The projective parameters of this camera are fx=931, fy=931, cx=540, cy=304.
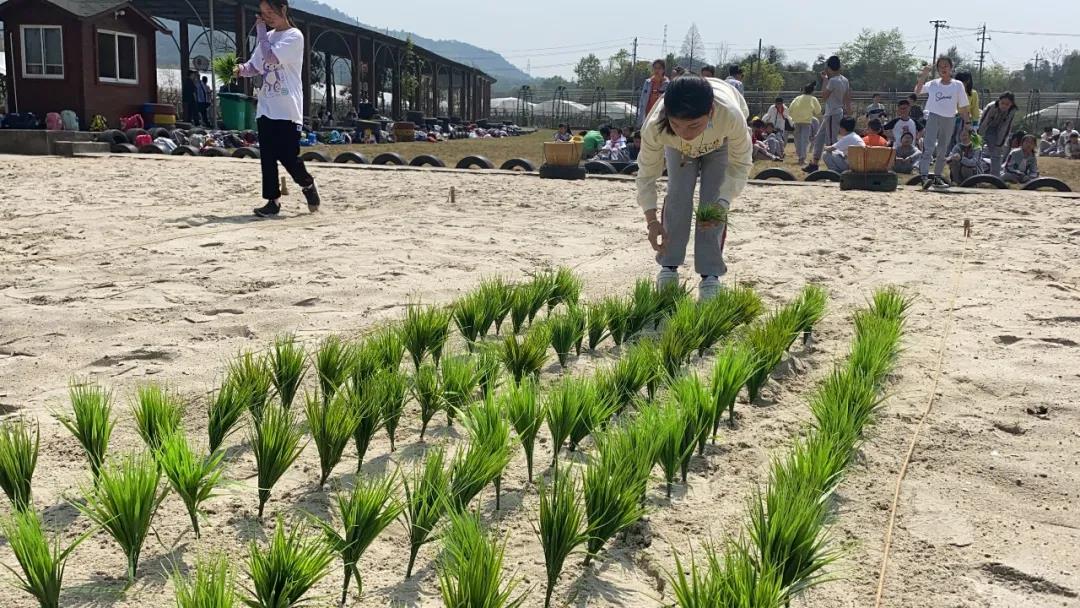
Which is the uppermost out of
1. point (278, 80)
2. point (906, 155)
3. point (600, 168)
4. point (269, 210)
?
point (278, 80)

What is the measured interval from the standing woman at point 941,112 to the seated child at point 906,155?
103 inches

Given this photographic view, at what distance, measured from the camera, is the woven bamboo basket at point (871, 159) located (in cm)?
972

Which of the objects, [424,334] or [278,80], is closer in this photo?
[424,334]

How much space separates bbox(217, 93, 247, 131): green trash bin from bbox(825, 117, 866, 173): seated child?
30.3 feet

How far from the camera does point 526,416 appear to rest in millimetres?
2320

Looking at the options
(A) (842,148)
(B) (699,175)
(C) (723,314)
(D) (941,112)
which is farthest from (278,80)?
(A) (842,148)

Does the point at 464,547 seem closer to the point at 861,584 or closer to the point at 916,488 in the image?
the point at 861,584

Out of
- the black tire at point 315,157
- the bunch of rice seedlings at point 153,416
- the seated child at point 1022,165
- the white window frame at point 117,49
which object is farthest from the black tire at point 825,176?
the white window frame at point 117,49

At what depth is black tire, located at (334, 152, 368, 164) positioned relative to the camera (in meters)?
12.9

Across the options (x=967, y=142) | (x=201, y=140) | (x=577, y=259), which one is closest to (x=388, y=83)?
(x=201, y=140)

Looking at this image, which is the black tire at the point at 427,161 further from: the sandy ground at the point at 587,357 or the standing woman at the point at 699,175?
the standing woman at the point at 699,175

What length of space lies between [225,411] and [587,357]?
1.51 meters

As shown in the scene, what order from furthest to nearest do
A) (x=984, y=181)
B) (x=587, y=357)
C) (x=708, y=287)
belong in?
1. (x=984, y=181)
2. (x=708, y=287)
3. (x=587, y=357)

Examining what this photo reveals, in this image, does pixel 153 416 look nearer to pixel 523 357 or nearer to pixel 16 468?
pixel 16 468
